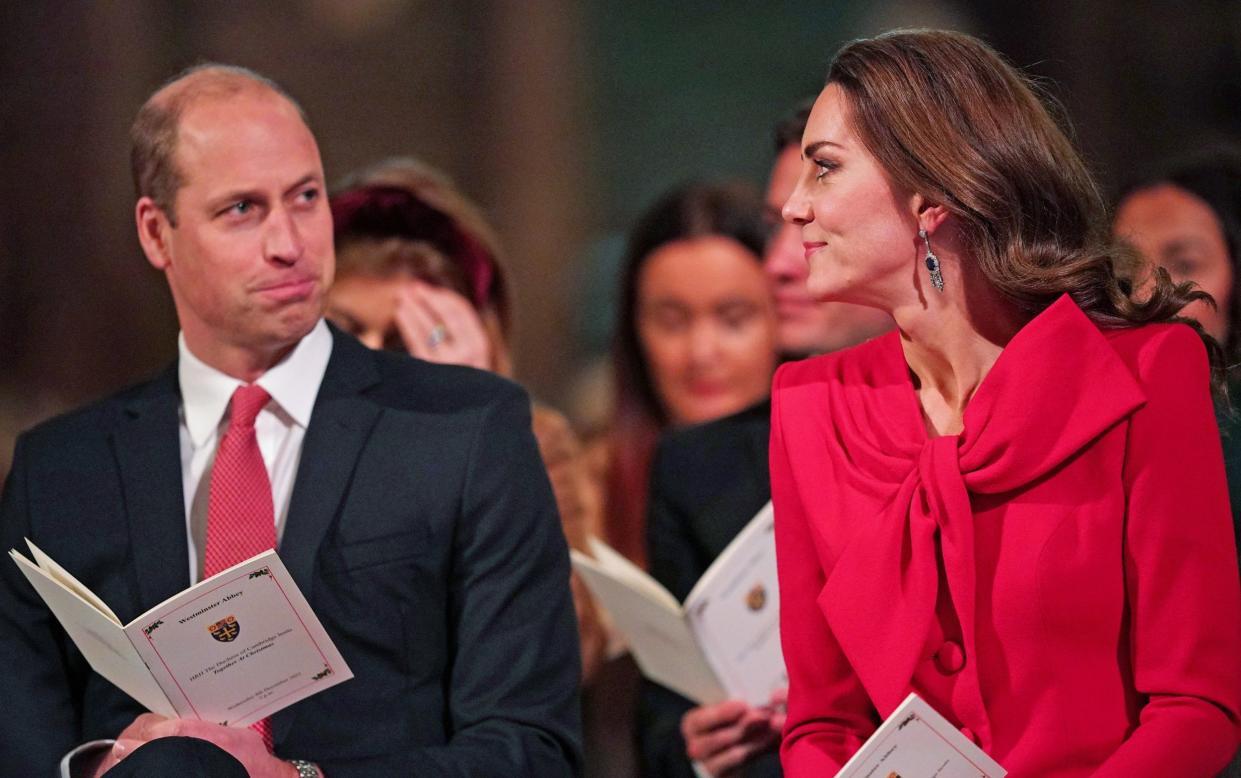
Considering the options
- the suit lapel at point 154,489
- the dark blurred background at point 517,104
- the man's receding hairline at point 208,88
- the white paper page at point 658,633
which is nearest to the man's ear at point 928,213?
the white paper page at point 658,633

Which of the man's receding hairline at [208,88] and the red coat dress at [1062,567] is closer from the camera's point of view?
the red coat dress at [1062,567]

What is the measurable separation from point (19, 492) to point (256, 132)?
0.71 m

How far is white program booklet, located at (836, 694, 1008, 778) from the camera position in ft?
6.18

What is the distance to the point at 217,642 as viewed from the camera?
85.4 inches

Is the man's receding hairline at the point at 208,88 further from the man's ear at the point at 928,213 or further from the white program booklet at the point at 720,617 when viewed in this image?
the man's ear at the point at 928,213

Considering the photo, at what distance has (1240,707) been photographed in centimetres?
192

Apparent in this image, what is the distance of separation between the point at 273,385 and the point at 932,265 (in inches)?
43.6

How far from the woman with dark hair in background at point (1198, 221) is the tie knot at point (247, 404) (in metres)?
2.05

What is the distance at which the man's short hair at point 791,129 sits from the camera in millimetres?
3191

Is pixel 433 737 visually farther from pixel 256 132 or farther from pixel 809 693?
pixel 256 132

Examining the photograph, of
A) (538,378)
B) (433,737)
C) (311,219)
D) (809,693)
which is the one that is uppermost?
(311,219)

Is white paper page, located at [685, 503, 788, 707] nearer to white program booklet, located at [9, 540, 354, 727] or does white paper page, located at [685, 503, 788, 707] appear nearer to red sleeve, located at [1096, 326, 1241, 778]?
white program booklet, located at [9, 540, 354, 727]

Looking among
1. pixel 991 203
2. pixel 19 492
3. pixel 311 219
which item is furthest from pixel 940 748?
pixel 19 492

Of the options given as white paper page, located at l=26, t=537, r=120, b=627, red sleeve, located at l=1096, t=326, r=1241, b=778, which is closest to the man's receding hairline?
white paper page, located at l=26, t=537, r=120, b=627
